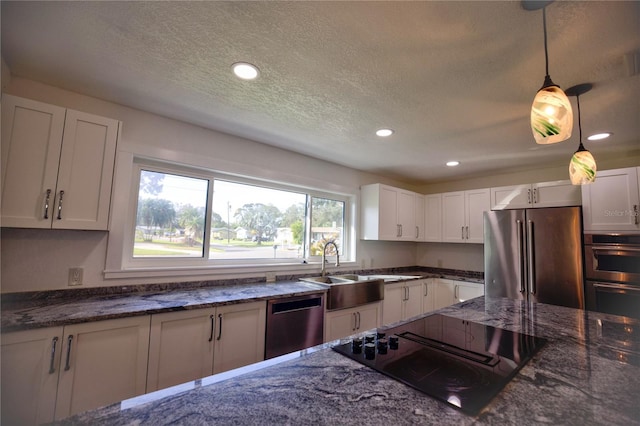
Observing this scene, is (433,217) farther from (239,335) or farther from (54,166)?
(54,166)

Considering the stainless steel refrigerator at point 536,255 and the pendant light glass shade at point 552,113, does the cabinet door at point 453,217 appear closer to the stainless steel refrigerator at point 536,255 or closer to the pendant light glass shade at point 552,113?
the stainless steel refrigerator at point 536,255

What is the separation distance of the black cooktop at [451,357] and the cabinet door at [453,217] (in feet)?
9.26

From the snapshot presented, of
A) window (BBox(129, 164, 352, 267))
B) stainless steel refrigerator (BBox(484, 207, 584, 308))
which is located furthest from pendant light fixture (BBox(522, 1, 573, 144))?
window (BBox(129, 164, 352, 267))

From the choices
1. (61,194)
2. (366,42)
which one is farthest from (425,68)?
(61,194)

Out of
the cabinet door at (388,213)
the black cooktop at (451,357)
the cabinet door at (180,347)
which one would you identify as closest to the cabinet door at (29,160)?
the cabinet door at (180,347)

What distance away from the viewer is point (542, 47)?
1415 millimetres

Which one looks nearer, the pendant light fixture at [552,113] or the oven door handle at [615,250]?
the pendant light fixture at [552,113]

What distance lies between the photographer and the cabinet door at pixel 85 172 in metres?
1.73

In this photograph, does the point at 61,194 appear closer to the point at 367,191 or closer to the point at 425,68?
the point at 425,68

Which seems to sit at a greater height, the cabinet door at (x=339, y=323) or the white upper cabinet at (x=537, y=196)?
the white upper cabinet at (x=537, y=196)

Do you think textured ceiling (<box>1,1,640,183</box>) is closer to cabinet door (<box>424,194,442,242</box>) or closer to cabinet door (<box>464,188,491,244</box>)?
cabinet door (<box>464,188,491,244</box>)

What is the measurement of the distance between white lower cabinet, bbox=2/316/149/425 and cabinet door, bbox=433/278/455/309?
3685 millimetres

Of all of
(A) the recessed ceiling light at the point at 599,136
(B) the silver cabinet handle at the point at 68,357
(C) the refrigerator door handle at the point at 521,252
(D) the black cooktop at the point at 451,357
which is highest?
(A) the recessed ceiling light at the point at 599,136

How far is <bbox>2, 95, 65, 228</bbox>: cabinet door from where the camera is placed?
157 centimetres
